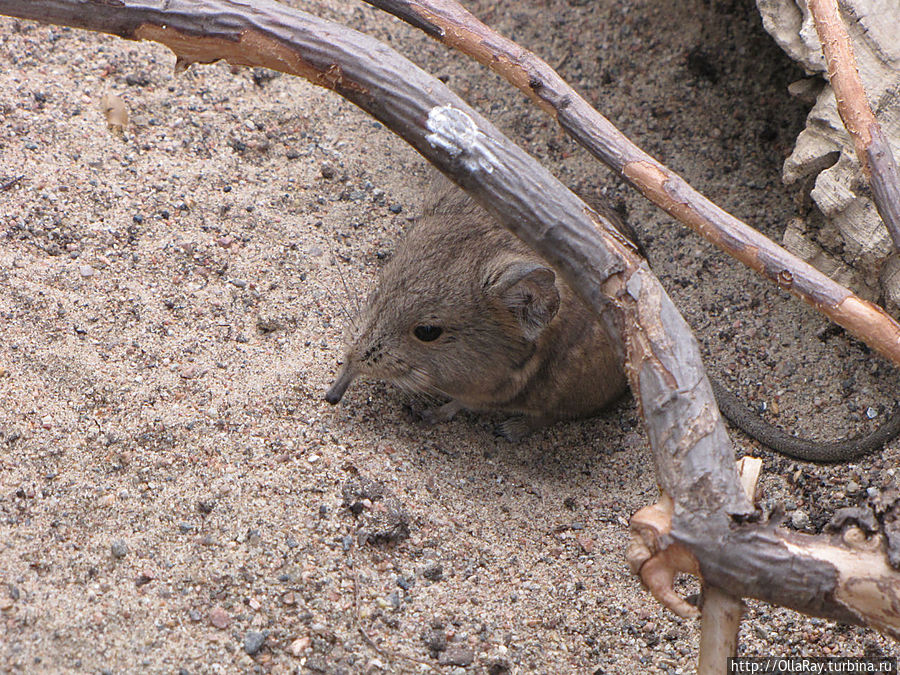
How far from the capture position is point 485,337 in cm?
423

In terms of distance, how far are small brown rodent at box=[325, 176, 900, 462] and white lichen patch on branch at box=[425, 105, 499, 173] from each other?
89 cm

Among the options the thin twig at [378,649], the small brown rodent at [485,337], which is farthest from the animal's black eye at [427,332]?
the thin twig at [378,649]

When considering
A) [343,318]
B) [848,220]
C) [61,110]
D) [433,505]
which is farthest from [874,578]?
[61,110]

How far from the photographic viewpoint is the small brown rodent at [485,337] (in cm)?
A: 404

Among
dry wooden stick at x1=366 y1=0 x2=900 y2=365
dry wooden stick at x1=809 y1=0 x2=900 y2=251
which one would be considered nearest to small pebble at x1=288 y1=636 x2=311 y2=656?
dry wooden stick at x1=366 y1=0 x2=900 y2=365

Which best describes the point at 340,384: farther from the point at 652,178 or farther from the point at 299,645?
the point at 652,178

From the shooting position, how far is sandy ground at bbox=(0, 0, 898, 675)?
10.1 ft

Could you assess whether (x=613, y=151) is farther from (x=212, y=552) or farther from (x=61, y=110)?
(x=61, y=110)

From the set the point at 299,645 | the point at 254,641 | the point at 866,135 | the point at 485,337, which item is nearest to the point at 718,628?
the point at 299,645

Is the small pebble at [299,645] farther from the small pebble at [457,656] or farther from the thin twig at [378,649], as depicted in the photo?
the small pebble at [457,656]

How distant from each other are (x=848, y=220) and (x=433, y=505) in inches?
90.1

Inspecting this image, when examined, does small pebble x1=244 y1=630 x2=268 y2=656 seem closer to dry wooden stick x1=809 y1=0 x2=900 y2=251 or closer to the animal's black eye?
the animal's black eye

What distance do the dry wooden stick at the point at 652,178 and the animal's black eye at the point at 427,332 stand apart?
3.49ft

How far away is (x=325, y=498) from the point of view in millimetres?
3492
